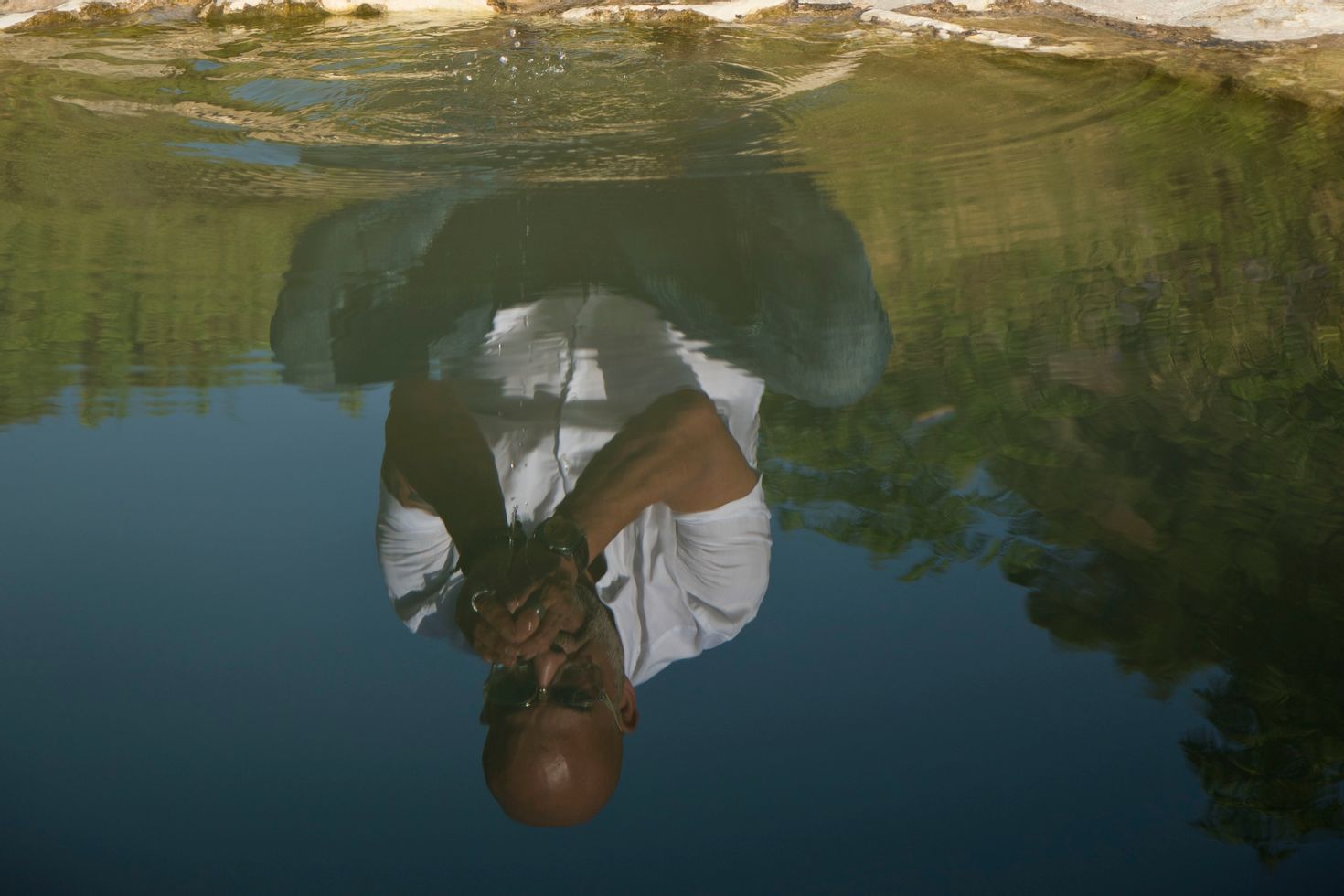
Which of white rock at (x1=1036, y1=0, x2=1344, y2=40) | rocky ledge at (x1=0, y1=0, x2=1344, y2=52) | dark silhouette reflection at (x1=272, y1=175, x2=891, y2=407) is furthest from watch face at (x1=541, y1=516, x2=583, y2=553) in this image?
white rock at (x1=1036, y1=0, x2=1344, y2=40)

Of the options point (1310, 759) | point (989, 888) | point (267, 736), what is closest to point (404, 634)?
point (267, 736)

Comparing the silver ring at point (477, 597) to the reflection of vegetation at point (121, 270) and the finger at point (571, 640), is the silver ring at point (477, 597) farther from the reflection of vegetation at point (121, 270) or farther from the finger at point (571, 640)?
the reflection of vegetation at point (121, 270)

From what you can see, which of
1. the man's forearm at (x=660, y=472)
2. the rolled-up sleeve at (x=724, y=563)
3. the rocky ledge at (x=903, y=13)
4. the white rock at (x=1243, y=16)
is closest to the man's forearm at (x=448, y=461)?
the man's forearm at (x=660, y=472)

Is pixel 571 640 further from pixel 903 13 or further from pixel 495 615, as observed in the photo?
pixel 903 13

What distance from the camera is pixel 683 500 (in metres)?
1.62

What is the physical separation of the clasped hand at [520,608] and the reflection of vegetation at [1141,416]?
33cm

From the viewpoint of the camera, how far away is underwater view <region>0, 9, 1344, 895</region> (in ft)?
3.59

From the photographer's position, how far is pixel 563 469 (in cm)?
167

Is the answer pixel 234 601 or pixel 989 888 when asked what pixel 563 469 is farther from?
pixel 989 888

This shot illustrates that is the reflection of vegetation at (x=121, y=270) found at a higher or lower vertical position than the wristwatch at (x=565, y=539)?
higher

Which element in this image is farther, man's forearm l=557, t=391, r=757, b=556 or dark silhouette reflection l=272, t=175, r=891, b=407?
dark silhouette reflection l=272, t=175, r=891, b=407

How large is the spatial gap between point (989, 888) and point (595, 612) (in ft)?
1.85

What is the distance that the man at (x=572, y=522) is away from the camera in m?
1.21

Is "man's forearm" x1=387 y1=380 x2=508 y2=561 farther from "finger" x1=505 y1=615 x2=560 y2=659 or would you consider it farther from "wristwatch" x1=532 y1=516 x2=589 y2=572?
"finger" x1=505 y1=615 x2=560 y2=659
